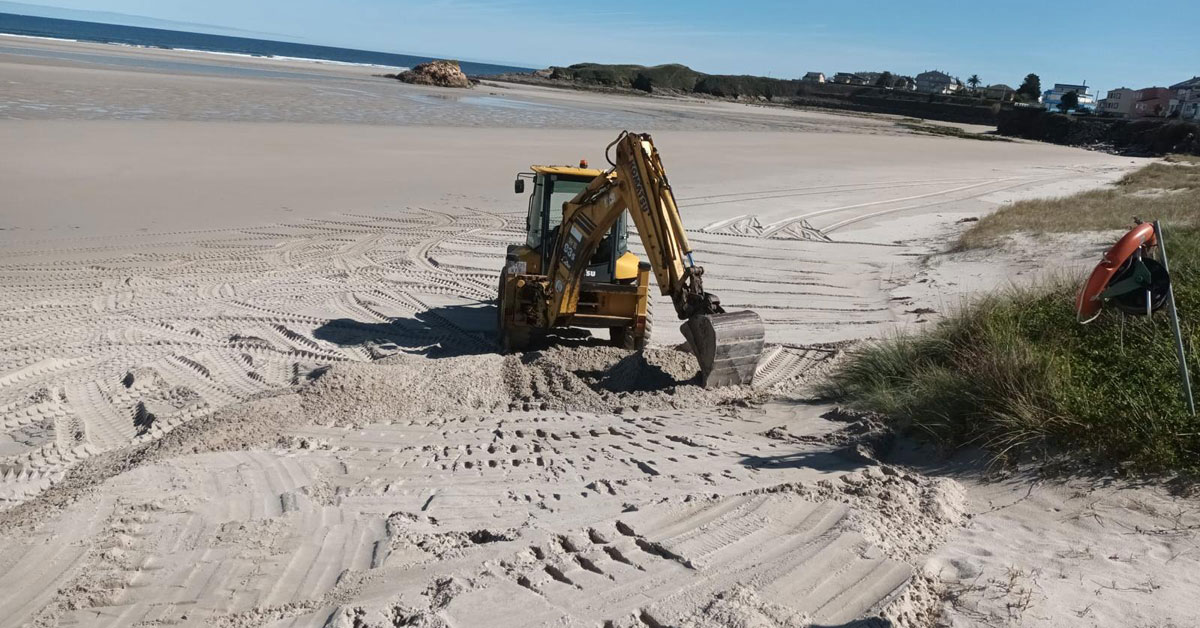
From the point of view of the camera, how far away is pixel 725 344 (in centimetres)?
769

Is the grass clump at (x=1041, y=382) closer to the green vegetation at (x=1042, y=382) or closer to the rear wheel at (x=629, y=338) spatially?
the green vegetation at (x=1042, y=382)

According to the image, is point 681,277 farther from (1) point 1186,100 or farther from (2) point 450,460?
(1) point 1186,100

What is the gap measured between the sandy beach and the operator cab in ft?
2.90

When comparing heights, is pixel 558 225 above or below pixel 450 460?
above

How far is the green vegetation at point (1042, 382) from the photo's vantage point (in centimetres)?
544

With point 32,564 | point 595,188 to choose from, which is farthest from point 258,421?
point 595,188

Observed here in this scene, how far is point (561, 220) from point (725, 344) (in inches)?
121

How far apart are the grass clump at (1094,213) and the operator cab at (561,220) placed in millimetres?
8118

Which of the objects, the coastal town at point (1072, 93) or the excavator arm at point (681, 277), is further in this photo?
the coastal town at point (1072, 93)

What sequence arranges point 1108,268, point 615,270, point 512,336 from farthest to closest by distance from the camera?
1. point 512,336
2. point 615,270
3. point 1108,268

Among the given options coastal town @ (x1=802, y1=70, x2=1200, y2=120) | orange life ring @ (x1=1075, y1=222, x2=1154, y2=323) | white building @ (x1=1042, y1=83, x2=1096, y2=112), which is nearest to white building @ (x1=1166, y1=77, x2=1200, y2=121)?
coastal town @ (x1=802, y1=70, x2=1200, y2=120)

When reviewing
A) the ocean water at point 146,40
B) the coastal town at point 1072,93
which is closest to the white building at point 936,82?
the coastal town at point 1072,93

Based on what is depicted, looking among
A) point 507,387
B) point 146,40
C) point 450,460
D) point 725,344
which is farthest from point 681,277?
point 146,40

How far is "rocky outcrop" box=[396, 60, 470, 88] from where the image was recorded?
7044 cm
